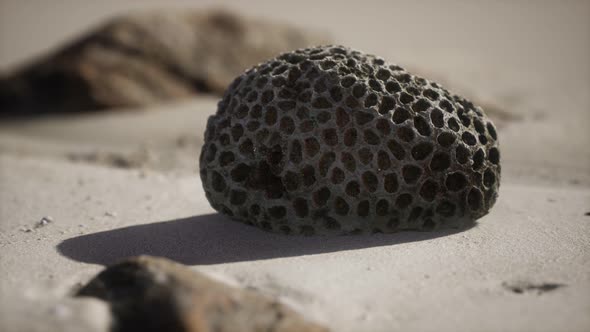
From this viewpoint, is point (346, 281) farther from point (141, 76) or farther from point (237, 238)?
point (141, 76)

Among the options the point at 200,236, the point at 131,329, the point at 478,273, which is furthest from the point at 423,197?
the point at 131,329

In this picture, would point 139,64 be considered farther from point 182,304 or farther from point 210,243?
point 182,304

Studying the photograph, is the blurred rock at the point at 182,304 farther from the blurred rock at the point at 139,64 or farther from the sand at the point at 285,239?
the blurred rock at the point at 139,64

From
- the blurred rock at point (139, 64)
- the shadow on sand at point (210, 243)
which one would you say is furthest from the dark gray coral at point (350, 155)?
the blurred rock at point (139, 64)

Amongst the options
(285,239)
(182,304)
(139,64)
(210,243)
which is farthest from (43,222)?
(139,64)

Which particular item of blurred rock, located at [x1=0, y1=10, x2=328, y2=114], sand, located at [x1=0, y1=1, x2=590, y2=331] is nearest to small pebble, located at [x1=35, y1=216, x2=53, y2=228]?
sand, located at [x1=0, y1=1, x2=590, y2=331]
